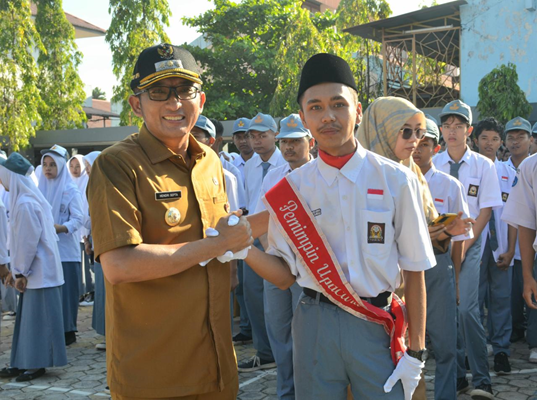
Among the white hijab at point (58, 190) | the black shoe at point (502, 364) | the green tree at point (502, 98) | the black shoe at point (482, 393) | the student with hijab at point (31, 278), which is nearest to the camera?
the black shoe at point (482, 393)

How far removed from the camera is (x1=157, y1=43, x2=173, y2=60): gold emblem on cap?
2574 millimetres

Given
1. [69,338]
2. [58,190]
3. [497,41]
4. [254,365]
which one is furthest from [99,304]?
[497,41]

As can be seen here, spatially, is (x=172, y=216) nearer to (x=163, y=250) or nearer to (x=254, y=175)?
(x=163, y=250)

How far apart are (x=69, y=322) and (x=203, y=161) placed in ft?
17.0

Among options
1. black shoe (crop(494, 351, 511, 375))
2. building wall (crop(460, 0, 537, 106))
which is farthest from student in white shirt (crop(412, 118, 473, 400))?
building wall (crop(460, 0, 537, 106))

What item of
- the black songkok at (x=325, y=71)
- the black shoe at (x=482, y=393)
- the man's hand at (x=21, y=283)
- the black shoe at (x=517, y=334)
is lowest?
the black shoe at (x=517, y=334)

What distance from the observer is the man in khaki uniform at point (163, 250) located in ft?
7.67

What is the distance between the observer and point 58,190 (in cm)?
775

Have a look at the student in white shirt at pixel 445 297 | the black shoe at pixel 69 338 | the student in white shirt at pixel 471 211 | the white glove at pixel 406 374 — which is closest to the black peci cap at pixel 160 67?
→ the white glove at pixel 406 374

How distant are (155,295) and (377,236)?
0.92 m

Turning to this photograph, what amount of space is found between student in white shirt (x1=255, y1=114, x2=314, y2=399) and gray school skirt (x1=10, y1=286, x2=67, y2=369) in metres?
2.25

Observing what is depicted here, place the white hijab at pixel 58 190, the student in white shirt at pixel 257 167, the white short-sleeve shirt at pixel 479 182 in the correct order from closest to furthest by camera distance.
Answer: the white short-sleeve shirt at pixel 479 182, the student in white shirt at pixel 257 167, the white hijab at pixel 58 190

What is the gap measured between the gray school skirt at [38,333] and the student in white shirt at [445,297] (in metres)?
3.63

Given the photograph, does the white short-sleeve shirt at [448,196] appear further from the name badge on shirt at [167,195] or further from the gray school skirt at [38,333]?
the gray school skirt at [38,333]
